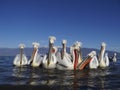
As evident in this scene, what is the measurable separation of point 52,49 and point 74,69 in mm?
2749

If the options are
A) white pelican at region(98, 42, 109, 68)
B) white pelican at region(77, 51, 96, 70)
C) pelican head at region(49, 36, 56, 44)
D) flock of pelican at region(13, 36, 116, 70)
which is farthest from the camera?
white pelican at region(98, 42, 109, 68)

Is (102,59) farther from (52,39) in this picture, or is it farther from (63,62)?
(52,39)

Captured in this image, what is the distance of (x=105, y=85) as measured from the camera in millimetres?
17344

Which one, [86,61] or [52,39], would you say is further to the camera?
[52,39]

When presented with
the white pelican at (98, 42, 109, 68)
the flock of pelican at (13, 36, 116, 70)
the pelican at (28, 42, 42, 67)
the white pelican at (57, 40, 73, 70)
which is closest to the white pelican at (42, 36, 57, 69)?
the flock of pelican at (13, 36, 116, 70)

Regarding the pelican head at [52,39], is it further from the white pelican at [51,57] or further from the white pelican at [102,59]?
the white pelican at [102,59]

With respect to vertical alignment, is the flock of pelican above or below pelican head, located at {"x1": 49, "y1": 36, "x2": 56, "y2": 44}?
below

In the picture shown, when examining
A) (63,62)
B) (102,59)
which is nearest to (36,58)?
(63,62)

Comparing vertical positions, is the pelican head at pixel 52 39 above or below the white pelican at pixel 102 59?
above

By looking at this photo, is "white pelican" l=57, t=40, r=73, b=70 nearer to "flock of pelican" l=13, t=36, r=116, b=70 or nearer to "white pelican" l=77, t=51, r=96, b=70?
"flock of pelican" l=13, t=36, r=116, b=70

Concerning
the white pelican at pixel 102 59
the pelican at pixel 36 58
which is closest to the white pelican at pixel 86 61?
the white pelican at pixel 102 59

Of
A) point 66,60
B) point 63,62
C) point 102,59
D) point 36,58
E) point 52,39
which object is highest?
point 52,39

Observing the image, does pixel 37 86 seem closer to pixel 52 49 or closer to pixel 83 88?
pixel 83 88

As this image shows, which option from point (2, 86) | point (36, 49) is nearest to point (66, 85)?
point (2, 86)
